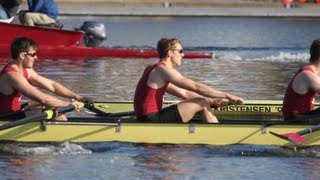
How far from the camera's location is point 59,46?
1166 inches

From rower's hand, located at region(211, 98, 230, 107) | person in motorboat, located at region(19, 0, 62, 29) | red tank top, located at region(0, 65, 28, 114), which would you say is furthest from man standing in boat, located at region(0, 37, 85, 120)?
person in motorboat, located at region(19, 0, 62, 29)

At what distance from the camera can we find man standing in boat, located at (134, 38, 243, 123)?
48.6ft

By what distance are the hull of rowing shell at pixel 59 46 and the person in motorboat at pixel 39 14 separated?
1.18 feet

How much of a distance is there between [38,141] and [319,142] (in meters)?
3.58

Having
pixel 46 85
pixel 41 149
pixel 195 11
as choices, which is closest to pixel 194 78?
pixel 46 85

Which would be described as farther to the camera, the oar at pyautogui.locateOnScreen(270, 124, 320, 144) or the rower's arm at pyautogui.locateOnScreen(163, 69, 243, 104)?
the rower's arm at pyautogui.locateOnScreen(163, 69, 243, 104)

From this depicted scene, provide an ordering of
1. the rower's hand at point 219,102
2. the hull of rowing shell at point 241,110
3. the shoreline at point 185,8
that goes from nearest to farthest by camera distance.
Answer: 1. the rower's hand at point 219,102
2. the hull of rowing shell at point 241,110
3. the shoreline at point 185,8

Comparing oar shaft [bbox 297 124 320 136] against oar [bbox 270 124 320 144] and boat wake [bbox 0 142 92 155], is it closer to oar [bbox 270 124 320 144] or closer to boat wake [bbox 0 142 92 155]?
oar [bbox 270 124 320 144]

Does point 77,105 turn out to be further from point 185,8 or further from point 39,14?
point 185,8

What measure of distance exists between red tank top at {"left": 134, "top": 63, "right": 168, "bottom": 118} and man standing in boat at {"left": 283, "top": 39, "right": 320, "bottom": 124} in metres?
1.65

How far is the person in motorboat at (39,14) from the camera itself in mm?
29094

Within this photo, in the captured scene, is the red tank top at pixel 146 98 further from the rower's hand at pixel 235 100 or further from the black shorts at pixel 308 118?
the black shorts at pixel 308 118

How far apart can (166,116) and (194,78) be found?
11.0 meters

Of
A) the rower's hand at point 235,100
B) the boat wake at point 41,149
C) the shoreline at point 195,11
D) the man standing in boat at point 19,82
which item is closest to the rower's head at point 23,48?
the man standing in boat at point 19,82
